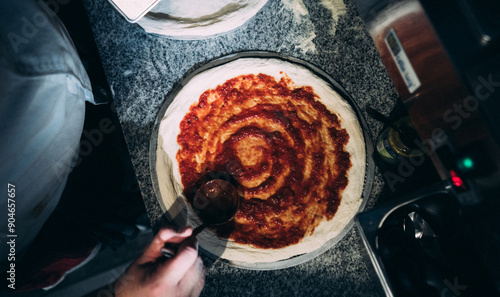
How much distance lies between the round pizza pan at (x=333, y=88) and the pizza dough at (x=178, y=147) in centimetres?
2

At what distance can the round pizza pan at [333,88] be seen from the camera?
0.97 meters

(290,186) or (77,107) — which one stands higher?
(77,107)

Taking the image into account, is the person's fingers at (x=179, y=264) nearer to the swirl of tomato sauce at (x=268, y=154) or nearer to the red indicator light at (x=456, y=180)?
the swirl of tomato sauce at (x=268, y=154)

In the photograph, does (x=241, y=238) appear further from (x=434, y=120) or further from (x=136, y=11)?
(x=136, y=11)

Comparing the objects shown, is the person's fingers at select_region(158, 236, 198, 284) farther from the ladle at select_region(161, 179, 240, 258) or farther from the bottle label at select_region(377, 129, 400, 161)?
the bottle label at select_region(377, 129, 400, 161)

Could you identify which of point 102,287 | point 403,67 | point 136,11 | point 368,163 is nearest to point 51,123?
point 136,11

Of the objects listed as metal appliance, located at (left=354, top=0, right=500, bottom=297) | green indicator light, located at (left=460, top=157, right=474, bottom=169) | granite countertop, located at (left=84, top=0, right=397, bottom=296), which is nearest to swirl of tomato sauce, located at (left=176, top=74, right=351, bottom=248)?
granite countertop, located at (left=84, top=0, right=397, bottom=296)

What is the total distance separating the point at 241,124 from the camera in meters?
1.04

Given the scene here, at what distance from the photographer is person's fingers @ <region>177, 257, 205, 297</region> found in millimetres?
875

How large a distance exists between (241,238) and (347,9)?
1008 mm

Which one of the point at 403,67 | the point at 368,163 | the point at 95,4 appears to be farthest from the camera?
the point at 95,4

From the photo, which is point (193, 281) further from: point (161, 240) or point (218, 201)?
point (218, 201)

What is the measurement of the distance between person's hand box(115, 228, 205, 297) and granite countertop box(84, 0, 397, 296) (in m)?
0.13

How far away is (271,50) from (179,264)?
2.85 feet
